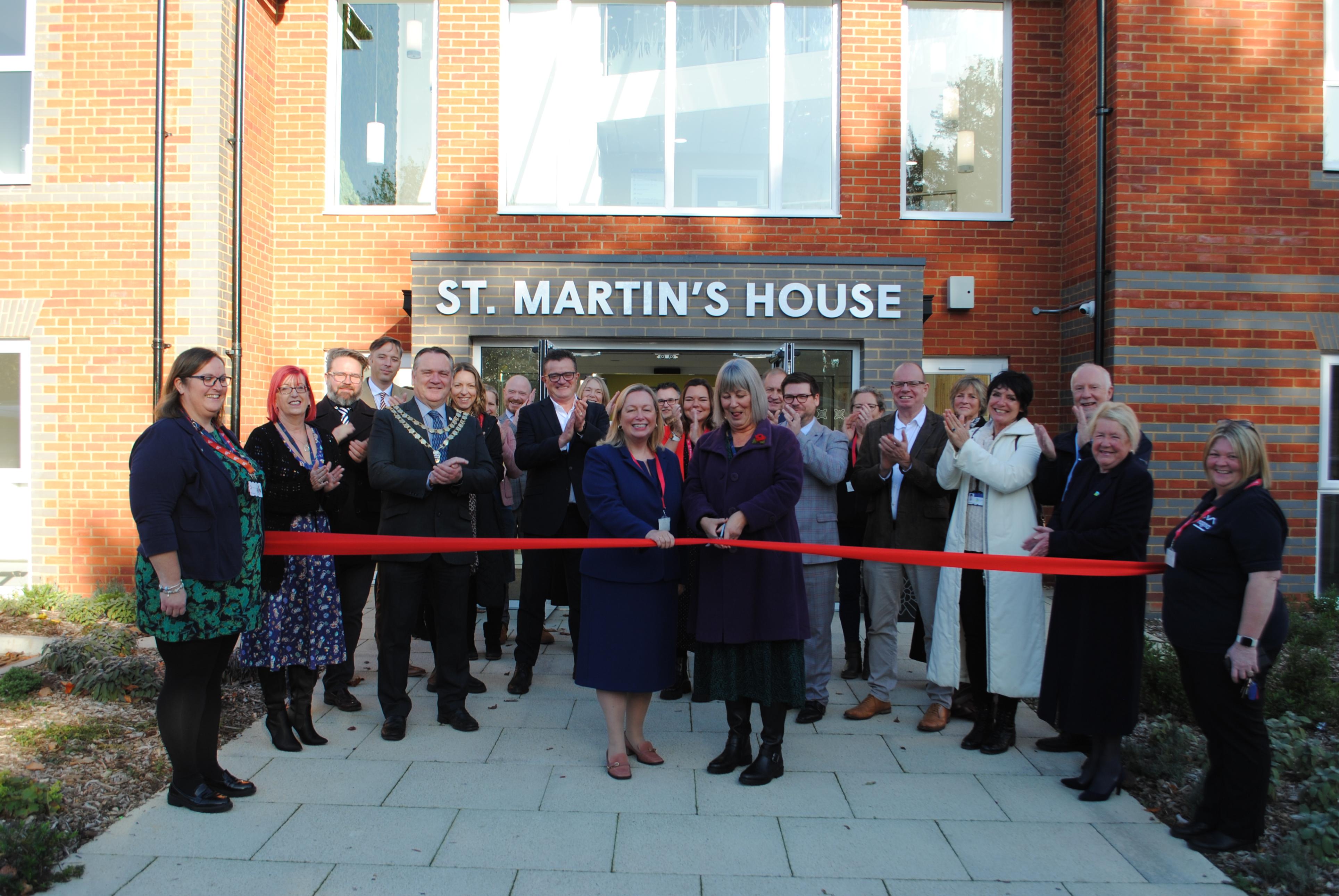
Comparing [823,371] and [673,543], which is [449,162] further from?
[673,543]

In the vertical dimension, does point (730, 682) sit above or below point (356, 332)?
below

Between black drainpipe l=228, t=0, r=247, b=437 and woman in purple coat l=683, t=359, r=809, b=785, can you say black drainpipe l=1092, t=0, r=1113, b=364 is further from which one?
black drainpipe l=228, t=0, r=247, b=437

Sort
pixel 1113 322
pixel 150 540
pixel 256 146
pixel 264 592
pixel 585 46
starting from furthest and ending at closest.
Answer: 1. pixel 585 46
2. pixel 256 146
3. pixel 1113 322
4. pixel 264 592
5. pixel 150 540

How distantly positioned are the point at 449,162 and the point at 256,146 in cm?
182

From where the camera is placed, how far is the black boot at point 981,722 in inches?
186

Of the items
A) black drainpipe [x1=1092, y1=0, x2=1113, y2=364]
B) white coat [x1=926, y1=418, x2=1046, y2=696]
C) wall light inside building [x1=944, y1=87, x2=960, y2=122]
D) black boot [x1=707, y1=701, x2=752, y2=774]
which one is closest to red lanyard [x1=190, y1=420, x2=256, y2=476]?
black boot [x1=707, y1=701, x2=752, y2=774]

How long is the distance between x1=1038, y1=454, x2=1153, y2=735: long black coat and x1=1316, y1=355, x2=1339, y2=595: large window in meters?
5.42

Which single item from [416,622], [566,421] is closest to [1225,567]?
[566,421]

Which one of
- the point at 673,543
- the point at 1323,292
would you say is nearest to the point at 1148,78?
the point at 1323,292

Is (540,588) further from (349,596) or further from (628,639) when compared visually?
(628,639)

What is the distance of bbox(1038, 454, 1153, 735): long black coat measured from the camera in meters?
4.02

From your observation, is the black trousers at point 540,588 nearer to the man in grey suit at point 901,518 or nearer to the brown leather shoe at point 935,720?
the man in grey suit at point 901,518

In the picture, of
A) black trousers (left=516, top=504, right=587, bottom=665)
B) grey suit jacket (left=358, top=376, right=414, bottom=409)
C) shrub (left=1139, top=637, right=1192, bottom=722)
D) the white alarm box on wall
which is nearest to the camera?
shrub (left=1139, top=637, right=1192, bottom=722)

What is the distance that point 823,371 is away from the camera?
886 centimetres
